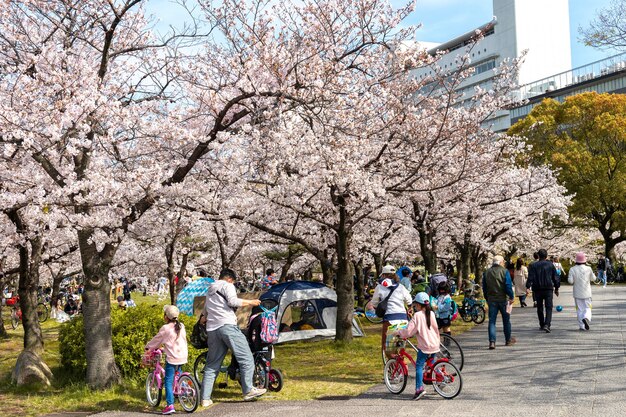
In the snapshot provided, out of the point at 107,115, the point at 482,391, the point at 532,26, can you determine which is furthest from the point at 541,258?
the point at 532,26

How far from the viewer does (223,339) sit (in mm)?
8625

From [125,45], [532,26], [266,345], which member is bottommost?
[266,345]

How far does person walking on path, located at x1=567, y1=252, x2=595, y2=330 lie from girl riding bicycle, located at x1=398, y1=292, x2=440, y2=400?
6.71 meters

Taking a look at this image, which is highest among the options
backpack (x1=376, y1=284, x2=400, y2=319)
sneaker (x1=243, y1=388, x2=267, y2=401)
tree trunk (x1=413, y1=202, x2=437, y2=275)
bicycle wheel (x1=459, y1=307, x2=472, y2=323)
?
tree trunk (x1=413, y1=202, x2=437, y2=275)

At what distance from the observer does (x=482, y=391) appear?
870cm

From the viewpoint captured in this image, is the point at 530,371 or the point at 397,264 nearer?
the point at 530,371

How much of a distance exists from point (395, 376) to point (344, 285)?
5.72 metres

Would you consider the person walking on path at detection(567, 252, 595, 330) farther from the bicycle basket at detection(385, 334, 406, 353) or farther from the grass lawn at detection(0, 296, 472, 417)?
the bicycle basket at detection(385, 334, 406, 353)

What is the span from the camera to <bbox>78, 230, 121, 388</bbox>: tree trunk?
32.4 ft

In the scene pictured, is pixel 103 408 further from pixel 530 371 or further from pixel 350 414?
pixel 530 371

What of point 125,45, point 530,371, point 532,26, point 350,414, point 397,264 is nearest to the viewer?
point 350,414

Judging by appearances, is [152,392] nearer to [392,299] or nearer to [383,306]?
[383,306]

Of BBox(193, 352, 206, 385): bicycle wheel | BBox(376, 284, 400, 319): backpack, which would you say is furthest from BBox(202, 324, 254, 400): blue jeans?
BBox(376, 284, 400, 319): backpack

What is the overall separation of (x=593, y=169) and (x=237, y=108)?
106 ft
